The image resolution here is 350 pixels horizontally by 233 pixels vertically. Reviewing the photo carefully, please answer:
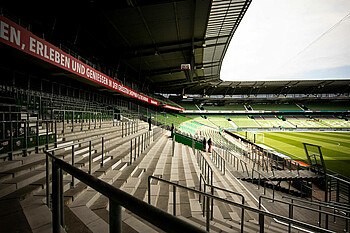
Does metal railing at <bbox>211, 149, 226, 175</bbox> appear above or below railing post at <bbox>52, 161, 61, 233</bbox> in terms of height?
below

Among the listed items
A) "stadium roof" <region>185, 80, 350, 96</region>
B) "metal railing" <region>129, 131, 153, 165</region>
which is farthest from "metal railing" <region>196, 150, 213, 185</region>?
"stadium roof" <region>185, 80, 350, 96</region>

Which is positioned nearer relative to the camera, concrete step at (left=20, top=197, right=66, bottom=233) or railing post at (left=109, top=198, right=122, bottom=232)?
railing post at (left=109, top=198, right=122, bottom=232)

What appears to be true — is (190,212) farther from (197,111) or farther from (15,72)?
(197,111)

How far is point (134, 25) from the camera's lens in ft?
36.8

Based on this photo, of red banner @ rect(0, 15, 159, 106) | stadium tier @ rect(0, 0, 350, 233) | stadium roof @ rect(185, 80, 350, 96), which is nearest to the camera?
stadium tier @ rect(0, 0, 350, 233)

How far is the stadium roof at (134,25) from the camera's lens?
911cm

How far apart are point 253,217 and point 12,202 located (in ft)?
19.5

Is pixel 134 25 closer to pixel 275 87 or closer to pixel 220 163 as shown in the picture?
pixel 220 163

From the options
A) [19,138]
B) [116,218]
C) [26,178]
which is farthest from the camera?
[19,138]

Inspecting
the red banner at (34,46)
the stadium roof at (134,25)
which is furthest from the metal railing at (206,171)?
the stadium roof at (134,25)

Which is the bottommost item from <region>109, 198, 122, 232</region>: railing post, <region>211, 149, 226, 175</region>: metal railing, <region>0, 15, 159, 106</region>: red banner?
<region>211, 149, 226, 175</region>: metal railing

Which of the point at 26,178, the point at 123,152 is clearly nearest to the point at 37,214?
the point at 26,178

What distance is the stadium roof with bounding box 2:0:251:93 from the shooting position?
9.11 m

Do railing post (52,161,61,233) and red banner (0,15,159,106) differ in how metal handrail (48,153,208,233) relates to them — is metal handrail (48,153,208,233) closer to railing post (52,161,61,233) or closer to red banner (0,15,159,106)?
railing post (52,161,61,233)
